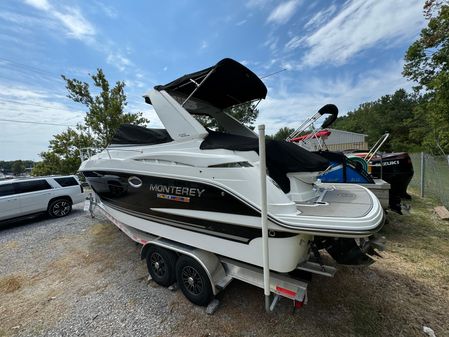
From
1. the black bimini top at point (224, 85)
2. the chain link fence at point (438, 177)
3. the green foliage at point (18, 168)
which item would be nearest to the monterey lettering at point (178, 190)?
the black bimini top at point (224, 85)

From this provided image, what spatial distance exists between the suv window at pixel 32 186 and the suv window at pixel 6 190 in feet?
0.42

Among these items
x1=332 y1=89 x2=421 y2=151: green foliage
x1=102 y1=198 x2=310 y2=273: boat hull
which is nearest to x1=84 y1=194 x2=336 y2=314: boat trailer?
x1=102 y1=198 x2=310 y2=273: boat hull

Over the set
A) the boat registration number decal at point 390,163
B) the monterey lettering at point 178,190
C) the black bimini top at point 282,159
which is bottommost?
the boat registration number decal at point 390,163

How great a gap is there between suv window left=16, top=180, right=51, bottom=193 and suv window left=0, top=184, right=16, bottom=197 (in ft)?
0.42

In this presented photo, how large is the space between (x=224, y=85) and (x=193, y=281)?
Result: 2.92m

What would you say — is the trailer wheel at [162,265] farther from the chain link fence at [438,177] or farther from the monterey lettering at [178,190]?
the chain link fence at [438,177]

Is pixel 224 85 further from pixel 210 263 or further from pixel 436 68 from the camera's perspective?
pixel 436 68

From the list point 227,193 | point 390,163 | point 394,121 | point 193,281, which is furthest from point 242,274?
point 394,121

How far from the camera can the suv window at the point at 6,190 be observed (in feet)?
21.0

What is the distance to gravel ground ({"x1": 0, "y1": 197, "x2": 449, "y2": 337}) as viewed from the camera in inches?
93.0

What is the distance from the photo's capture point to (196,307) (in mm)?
2725

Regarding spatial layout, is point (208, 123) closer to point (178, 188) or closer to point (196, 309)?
point (178, 188)

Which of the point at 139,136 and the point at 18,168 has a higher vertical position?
the point at 139,136

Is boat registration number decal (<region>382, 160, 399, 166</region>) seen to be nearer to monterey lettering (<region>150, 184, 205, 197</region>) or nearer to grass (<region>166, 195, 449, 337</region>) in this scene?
grass (<region>166, 195, 449, 337</region>)
